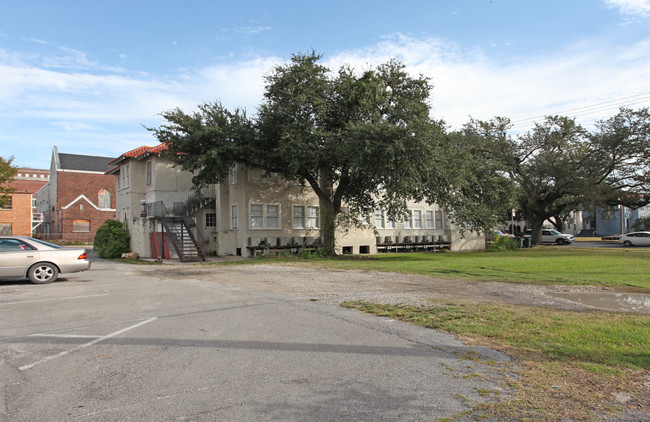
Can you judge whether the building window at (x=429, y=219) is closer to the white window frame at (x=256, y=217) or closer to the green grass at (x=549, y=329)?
the white window frame at (x=256, y=217)

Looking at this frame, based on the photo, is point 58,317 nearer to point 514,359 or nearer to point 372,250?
point 514,359

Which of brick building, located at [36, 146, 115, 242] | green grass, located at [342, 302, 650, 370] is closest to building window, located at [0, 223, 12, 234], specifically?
brick building, located at [36, 146, 115, 242]

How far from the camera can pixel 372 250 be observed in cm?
3575

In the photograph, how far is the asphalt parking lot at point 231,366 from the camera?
13.6ft

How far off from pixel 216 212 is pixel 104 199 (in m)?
35.8

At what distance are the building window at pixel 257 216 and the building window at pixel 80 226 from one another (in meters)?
36.5

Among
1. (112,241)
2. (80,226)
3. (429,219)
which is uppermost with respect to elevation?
(80,226)

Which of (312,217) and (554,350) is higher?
(312,217)

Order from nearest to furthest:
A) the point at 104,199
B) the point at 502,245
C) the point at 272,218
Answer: the point at 272,218 → the point at 502,245 → the point at 104,199

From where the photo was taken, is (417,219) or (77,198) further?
(77,198)

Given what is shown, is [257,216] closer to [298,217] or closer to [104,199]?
[298,217]

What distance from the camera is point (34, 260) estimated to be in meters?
13.7

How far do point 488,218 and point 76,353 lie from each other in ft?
82.8

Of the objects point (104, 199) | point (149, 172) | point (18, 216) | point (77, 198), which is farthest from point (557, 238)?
point (18, 216)
